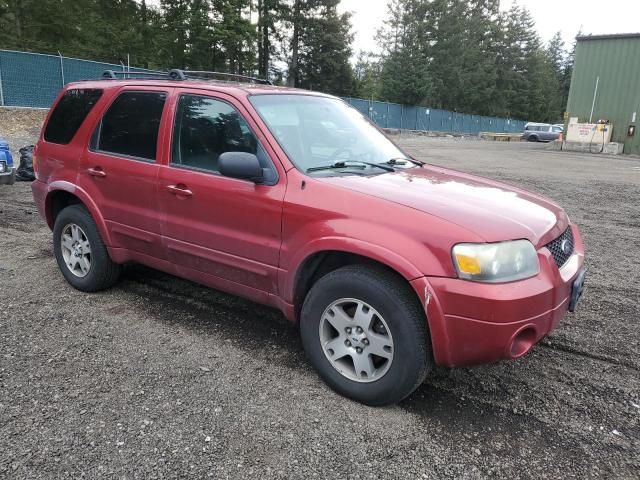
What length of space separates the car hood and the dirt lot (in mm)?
1034

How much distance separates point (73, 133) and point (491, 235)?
12.2 feet

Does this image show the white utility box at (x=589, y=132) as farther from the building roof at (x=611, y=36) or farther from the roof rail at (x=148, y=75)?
the roof rail at (x=148, y=75)

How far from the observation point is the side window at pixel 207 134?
3442mm

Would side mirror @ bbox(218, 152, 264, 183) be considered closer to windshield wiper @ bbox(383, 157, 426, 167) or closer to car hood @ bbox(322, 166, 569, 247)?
car hood @ bbox(322, 166, 569, 247)

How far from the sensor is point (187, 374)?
3.27 meters

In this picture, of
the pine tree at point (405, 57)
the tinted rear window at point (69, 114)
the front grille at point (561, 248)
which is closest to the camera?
the front grille at point (561, 248)

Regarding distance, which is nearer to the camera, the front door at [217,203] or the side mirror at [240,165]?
the side mirror at [240,165]

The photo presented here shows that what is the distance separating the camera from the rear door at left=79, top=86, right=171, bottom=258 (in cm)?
389

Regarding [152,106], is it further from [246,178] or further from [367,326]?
[367,326]

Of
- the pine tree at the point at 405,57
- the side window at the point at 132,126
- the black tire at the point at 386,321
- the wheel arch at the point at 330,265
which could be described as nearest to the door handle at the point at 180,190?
the side window at the point at 132,126

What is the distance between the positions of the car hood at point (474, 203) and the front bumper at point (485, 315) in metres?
0.25

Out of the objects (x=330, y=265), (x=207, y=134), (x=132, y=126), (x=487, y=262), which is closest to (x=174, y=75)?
(x=132, y=126)

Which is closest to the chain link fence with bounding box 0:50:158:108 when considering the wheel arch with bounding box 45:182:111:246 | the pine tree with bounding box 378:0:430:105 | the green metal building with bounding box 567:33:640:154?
the wheel arch with bounding box 45:182:111:246

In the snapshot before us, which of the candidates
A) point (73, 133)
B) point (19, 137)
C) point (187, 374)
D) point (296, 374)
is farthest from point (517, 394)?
point (19, 137)
